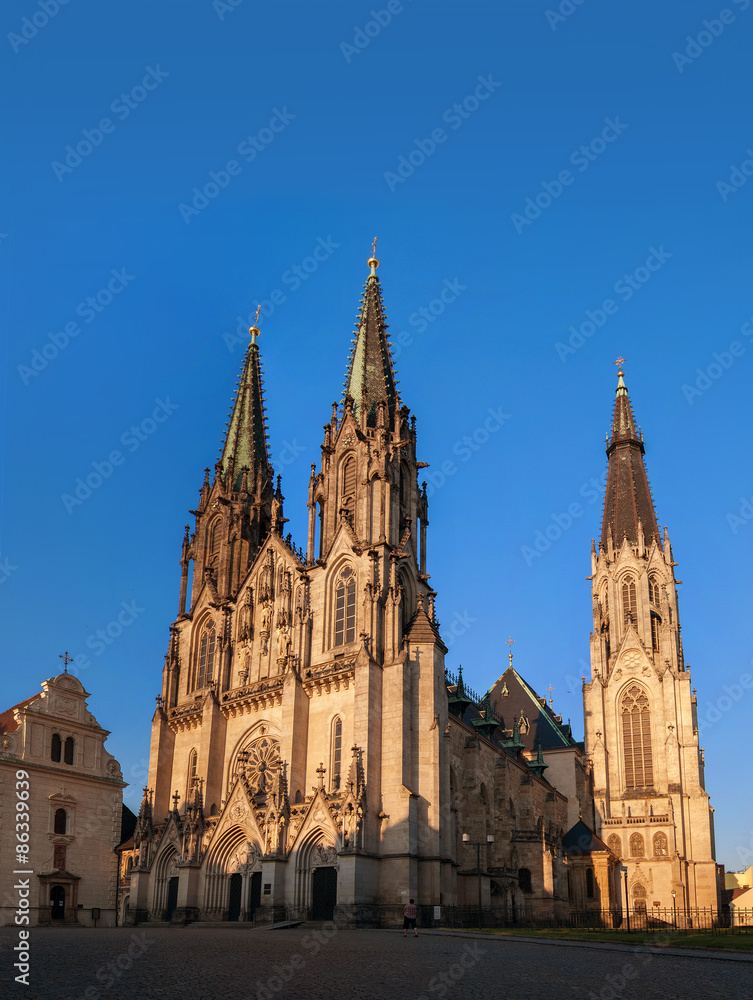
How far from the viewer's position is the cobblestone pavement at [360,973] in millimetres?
13250

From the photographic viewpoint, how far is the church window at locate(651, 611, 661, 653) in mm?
77125

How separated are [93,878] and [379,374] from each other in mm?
32579

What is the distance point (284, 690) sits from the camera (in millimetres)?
45906

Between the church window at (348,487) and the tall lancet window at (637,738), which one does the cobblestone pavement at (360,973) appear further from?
the tall lancet window at (637,738)

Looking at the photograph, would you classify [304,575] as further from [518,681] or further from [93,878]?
[518,681]

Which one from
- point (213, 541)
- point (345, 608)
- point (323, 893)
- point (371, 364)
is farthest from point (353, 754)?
point (371, 364)

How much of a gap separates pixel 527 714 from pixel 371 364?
37610 mm

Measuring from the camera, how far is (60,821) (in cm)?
4956

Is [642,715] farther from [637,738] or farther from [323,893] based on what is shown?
[323,893]

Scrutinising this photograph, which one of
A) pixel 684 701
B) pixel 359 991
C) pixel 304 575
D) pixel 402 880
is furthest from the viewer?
pixel 684 701

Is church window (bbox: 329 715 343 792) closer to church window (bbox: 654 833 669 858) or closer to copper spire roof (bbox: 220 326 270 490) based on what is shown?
copper spire roof (bbox: 220 326 270 490)

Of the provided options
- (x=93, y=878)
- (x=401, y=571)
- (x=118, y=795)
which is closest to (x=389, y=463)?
(x=401, y=571)

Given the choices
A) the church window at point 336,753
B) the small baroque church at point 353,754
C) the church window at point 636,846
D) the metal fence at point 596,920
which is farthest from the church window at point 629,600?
the church window at point 336,753

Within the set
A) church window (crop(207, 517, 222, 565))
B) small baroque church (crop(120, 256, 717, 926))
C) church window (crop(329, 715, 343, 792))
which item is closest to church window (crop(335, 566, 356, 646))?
small baroque church (crop(120, 256, 717, 926))
